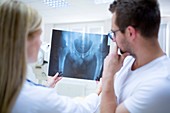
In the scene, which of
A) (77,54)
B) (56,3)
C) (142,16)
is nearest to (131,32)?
(142,16)

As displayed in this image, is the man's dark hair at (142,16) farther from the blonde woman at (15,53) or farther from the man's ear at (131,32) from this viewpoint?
the blonde woman at (15,53)

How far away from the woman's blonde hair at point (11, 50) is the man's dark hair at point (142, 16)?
0.57 m

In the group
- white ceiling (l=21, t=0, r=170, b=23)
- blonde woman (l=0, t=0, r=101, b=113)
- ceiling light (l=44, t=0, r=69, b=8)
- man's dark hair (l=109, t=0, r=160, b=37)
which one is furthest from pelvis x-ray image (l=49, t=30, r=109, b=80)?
ceiling light (l=44, t=0, r=69, b=8)

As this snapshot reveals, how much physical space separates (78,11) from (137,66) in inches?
115

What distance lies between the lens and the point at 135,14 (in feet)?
4.08

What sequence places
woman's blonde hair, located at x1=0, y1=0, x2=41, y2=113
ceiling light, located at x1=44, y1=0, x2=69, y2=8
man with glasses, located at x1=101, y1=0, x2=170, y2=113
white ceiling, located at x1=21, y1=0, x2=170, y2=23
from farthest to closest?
ceiling light, located at x1=44, y1=0, x2=69, y2=8, white ceiling, located at x1=21, y1=0, x2=170, y2=23, man with glasses, located at x1=101, y1=0, x2=170, y2=113, woman's blonde hair, located at x1=0, y1=0, x2=41, y2=113

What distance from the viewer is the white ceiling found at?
3.69m

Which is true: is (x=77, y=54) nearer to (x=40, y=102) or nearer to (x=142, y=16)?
(x=142, y=16)

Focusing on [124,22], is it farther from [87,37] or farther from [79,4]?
[79,4]

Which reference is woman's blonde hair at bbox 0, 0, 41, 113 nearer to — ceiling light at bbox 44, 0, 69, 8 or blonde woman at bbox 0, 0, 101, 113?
blonde woman at bbox 0, 0, 101, 113

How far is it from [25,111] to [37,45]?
1.08ft

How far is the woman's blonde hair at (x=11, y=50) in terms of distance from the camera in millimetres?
967

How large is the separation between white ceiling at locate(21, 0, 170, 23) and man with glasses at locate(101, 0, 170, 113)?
2.32 metres

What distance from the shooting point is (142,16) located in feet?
4.06
